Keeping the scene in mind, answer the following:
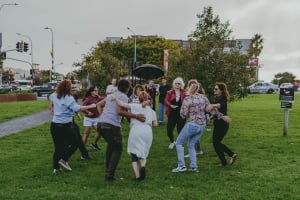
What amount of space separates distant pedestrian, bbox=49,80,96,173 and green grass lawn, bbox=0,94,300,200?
0.46m

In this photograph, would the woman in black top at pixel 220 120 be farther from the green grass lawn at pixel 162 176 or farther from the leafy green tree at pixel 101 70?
the leafy green tree at pixel 101 70

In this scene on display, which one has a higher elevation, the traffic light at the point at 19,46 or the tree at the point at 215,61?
the traffic light at the point at 19,46

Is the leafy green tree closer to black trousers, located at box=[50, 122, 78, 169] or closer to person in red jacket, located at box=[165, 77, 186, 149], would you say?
person in red jacket, located at box=[165, 77, 186, 149]

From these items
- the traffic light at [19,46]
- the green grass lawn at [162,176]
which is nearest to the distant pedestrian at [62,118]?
the green grass lawn at [162,176]

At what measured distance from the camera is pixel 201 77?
20.6 metres

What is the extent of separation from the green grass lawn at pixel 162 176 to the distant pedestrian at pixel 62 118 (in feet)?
1.52

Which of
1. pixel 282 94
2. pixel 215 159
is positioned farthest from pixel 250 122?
pixel 215 159

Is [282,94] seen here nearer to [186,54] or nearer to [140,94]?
[186,54]

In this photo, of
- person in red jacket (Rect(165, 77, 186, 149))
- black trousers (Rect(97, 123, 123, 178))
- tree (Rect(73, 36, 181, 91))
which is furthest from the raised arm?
tree (Rect(73, 36, 181, 91))

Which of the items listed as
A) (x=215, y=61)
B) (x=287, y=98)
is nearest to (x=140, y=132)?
(x=287, y=98)

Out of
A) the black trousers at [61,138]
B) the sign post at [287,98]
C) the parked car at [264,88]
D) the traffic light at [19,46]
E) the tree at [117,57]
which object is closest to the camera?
the black trousers at [61,138]

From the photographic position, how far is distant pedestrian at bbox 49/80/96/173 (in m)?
9.55

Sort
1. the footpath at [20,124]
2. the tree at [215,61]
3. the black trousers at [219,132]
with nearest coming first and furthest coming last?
the black trousers at [219,132] < the footpath at [20,124] < the tree at [215,61]

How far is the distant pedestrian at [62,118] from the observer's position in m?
9.55
